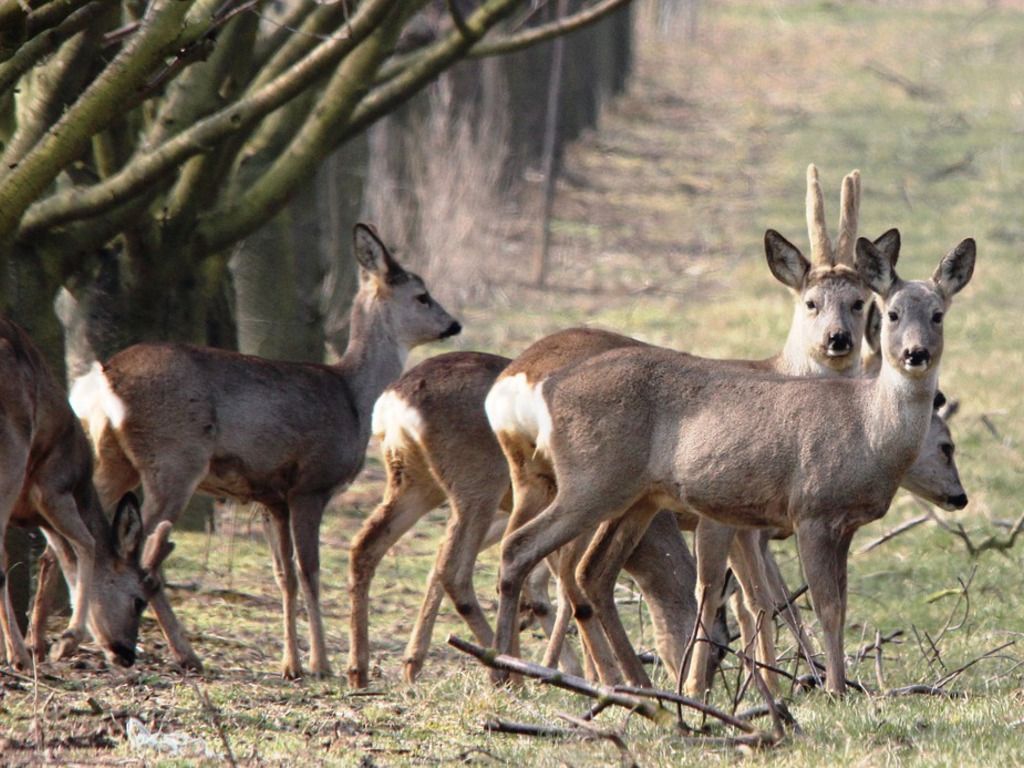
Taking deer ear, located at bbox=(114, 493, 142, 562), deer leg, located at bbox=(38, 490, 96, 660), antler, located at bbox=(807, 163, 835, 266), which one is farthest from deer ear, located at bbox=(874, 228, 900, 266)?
deer leg, located at bbox=(38, 490, 96, 660)

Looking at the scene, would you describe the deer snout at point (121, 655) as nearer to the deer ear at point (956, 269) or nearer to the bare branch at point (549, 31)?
the deer ear at point (956, 269)

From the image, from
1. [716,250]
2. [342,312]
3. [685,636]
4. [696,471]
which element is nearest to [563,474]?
[696,471]

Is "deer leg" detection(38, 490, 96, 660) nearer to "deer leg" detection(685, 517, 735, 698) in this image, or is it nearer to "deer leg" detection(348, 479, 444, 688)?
"deer leg" detection(348, 479, 444, 688)

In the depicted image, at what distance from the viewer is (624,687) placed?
16.9ft

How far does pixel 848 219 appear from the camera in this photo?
7.91 meters

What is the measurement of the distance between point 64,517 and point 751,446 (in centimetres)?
280

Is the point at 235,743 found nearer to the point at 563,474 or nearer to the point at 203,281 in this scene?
the point at 563,474

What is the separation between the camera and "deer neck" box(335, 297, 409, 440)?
8.80 meters

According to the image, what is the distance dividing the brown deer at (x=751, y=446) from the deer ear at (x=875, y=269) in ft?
0.04

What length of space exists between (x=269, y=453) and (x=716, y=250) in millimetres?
15782

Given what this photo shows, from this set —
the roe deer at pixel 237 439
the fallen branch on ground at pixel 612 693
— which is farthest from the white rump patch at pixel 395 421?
the fallen branch on ground at pixel 612 693

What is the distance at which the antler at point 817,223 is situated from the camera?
7.80 m

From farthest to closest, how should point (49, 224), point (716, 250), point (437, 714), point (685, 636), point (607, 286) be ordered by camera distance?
point (716, 250) < point (607, 286) < point (49, 224) < point (685, 636) < point (437, 714)

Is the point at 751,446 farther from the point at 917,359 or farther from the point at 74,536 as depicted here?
the point at 74,536
